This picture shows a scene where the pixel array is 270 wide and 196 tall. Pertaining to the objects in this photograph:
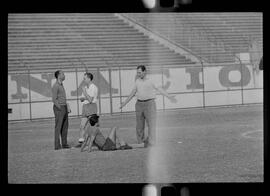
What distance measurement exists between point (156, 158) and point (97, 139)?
98cm

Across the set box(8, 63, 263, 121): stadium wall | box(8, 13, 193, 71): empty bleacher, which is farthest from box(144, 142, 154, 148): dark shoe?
box(8, 13, 193, 71): empty bleacher

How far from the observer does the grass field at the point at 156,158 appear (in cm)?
812

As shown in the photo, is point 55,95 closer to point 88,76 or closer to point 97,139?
point 88,76

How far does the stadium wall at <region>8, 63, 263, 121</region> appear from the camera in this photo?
52.6ft

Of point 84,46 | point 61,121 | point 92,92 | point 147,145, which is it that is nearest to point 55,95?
point 61,121

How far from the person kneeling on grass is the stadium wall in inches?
176

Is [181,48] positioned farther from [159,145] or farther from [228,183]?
[228,183]

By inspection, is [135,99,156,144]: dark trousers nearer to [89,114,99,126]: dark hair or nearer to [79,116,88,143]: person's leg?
[89,114,99,126]: dark hair

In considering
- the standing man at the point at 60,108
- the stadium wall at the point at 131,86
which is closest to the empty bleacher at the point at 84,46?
the stadium wall at the point at 131,86

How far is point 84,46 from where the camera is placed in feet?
55.2

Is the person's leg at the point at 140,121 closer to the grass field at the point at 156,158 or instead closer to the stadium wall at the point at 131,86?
the grass field at the point at 156,158
